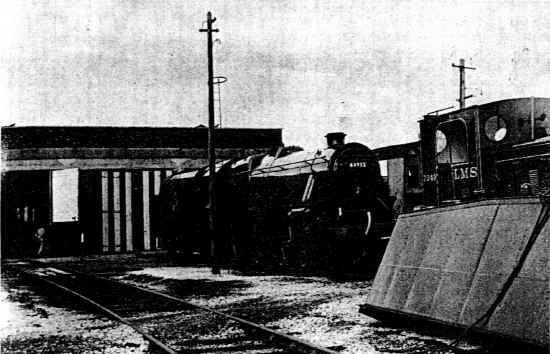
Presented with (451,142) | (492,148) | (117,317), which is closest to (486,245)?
(492,148)

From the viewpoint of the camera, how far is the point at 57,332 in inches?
347

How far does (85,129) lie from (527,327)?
99.7ft

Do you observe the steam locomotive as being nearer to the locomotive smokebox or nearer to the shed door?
the locomotive smokebox

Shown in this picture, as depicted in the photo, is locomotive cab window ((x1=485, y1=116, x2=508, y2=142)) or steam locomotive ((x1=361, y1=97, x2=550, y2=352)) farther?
locomotive cab window ((x1=485, y1=116, x2=508, y2=142))

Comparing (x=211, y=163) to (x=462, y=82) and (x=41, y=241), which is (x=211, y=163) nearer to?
Result: (x=41, y=241)

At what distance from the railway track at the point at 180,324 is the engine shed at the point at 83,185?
608 inches

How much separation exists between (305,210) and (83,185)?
1776cm

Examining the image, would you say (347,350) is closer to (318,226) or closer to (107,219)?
(318,226)

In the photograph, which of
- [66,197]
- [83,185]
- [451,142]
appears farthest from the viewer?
[83,185]

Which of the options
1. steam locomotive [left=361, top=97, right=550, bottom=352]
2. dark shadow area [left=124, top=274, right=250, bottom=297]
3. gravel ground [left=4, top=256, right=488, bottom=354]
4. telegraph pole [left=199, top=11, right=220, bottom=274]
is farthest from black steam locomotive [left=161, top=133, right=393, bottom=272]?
steam locomotive [left=361, top=97, right=550, bottom=352]

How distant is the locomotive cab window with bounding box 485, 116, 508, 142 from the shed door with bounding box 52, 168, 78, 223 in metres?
22.5

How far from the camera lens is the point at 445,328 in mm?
6660

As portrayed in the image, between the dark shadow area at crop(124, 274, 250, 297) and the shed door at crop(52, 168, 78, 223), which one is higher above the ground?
the shed door at crop(52, 168, 78, 223)

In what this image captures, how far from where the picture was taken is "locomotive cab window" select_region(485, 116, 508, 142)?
10.9 meters
